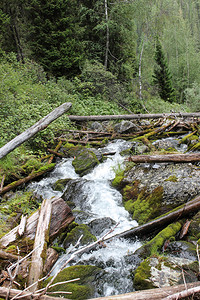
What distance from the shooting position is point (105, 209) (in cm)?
504

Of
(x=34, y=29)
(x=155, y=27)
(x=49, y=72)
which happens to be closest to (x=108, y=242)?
(x=49, y=72)

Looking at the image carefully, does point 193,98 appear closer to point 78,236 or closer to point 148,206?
point 148,206

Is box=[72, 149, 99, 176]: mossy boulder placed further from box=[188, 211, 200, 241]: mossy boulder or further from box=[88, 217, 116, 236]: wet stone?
box=[188, 211, 200, 241]: mossy boulder

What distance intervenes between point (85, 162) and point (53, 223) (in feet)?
12.8

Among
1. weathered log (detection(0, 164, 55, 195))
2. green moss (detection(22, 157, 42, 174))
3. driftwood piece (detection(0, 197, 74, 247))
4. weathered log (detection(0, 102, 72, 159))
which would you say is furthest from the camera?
green moss (detection(22, 157, 42, 174))

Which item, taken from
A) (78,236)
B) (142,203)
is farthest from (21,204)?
(142,203)

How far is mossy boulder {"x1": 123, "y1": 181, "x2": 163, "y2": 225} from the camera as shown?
4176mm

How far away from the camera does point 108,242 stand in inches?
142

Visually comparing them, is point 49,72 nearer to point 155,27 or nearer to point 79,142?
point 79,142

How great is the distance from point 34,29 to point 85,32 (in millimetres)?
5198

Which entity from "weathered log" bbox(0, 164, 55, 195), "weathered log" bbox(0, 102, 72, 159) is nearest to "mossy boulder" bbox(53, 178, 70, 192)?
"weathered log" bbox(0, 164, 55, 195)

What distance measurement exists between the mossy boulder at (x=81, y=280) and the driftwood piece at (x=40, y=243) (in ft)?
0.89

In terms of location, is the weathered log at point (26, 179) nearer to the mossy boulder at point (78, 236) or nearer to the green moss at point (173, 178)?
the mossy boulder at point (78, 236)

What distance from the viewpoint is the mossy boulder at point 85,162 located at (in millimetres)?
7121
